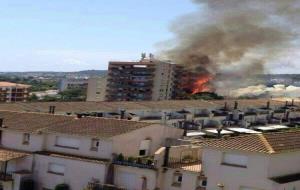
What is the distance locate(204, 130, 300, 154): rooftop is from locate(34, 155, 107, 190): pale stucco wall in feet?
24.3

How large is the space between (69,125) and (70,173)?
4385mm

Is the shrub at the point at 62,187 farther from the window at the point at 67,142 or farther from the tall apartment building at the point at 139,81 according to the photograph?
the tall apartment building at the point at 139,81

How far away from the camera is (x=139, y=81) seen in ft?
567

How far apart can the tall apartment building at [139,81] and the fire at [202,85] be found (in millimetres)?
13965

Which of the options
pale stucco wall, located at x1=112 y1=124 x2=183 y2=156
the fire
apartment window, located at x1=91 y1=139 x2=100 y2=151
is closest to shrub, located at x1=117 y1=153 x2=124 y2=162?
pale stucco wall, located at x1=112 y1=124 x2=183 y2=156

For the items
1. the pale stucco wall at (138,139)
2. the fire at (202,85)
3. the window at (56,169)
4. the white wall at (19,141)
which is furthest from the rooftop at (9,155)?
the fire at (202,85)

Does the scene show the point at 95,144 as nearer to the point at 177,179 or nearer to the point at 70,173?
the point at 70,173

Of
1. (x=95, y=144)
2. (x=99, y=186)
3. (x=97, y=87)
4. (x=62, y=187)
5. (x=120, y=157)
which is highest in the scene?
(x=97, y=87)

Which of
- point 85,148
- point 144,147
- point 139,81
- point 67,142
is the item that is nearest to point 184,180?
point 144,147

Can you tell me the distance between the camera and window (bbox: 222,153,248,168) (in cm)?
3039

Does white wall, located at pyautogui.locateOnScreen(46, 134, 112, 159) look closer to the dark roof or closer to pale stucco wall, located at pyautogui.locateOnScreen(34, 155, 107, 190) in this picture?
pale stucco wall, located at pyautogui.locateOnScreen(34, 155, 107, 190)

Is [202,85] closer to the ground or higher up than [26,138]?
higher up

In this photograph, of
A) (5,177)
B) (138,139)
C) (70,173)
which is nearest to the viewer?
(70,173)

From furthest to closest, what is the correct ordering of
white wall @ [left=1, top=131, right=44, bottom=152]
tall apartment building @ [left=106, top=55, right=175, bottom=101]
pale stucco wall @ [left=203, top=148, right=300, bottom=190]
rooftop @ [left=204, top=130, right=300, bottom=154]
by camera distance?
tall apartment building @ [left=106, top=55, right=175, bottom=101]
white wall @ [left=1, top=131, right=44, bottom=152]
rooftop @ [left=204, top=130, right=300, bottom=154]
pale stucco wall @ [left=203, top=148, right=300, bottom=190]
